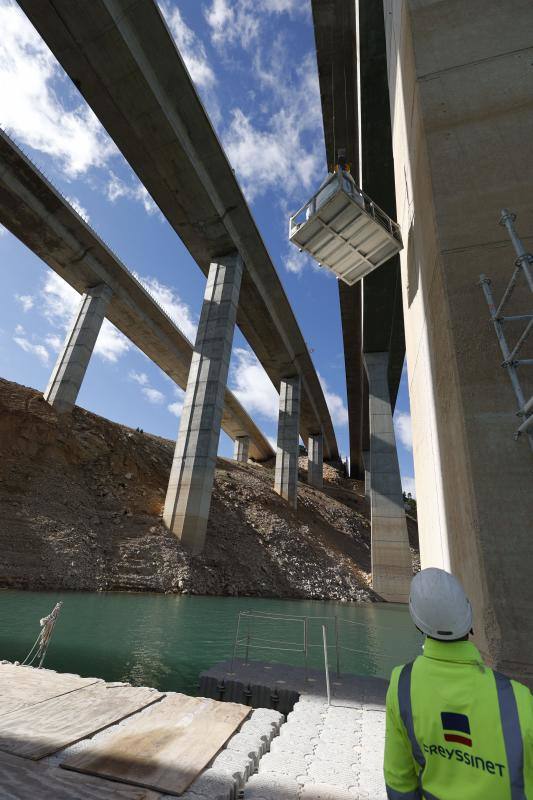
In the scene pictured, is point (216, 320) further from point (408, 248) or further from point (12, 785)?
point (12, 785)

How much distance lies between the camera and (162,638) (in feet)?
27.8

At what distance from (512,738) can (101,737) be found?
3018mm

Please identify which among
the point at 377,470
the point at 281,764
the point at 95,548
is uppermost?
the point at 377,470

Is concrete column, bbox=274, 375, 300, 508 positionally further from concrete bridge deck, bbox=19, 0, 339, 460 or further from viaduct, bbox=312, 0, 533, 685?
viaduct, bbox=312, 0, 533, 685

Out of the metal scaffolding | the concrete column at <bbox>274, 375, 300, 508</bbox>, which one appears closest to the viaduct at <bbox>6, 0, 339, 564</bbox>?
the concrete column at <bbox>274, 375, 300, 508</bbox>

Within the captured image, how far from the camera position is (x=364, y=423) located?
1994 inches

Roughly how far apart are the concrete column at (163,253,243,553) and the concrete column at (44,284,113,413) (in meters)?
7.74

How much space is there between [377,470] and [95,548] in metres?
19.5

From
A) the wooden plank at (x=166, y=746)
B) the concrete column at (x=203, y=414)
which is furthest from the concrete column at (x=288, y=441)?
the wooden plank at (x=166, y=746)

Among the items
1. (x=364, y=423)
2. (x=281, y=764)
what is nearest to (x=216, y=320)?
(x=281, y=764)

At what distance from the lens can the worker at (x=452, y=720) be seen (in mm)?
1238

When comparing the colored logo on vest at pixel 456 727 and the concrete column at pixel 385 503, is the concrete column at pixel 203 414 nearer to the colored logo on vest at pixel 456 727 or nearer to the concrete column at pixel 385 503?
the concrete column at pixel 385 503

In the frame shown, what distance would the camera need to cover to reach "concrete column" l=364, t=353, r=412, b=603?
2573 centimetres

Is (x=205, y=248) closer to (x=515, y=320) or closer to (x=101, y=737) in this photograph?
(x=515, y=320)
